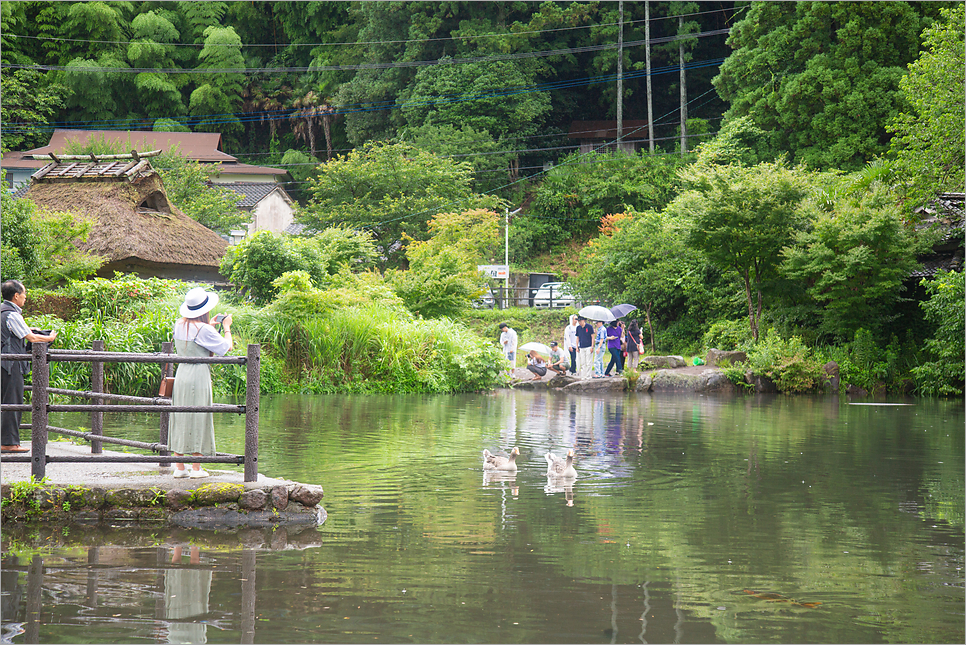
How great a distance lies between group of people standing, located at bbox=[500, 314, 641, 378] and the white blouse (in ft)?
56.8

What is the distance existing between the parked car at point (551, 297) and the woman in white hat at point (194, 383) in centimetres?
3169

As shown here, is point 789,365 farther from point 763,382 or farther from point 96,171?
point 96,171

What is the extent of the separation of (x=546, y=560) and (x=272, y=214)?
151 feet

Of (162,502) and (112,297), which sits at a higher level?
(112,297)

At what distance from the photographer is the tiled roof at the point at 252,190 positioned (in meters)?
48.8

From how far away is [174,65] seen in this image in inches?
2391

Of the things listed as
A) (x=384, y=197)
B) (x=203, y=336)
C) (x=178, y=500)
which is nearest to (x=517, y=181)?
(x=384, y=197)

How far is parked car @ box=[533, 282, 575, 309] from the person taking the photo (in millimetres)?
40562

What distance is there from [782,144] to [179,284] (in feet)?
90.1

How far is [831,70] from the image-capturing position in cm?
3744

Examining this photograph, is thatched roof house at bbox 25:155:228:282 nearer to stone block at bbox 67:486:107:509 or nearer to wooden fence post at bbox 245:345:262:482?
stone block at bbox 67:486:107:509

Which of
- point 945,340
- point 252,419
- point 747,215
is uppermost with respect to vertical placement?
point 747,215

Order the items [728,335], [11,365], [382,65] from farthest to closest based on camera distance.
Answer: [382,65] → [728,335] → [11,365]

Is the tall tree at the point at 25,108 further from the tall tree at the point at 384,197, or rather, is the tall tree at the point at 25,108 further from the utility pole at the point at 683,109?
the utility pole at the point at 683,109
